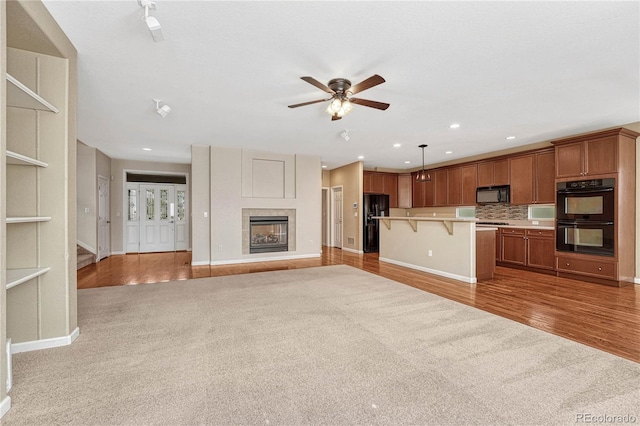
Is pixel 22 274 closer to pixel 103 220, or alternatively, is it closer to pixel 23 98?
pixel 23 98

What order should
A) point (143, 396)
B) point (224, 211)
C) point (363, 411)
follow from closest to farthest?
point (363, 411)
point (143, 396)
point (224, 211)

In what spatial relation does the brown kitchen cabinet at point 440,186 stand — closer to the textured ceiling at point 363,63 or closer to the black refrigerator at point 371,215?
the black refrigerator at point 371,215

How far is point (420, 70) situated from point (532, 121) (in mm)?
2851

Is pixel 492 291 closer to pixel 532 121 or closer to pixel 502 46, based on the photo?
pixel 532 121

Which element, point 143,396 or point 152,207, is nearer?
point 143,396

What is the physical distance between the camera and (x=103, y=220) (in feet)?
23.9

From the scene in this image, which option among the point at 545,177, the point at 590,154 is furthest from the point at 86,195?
the point at 590,154

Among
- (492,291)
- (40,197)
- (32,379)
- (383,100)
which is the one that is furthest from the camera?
(492,291)

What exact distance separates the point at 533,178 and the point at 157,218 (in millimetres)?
9574

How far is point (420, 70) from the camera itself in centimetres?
291

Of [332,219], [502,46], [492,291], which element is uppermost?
[502,46]

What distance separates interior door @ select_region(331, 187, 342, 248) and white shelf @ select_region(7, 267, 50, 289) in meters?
7.48

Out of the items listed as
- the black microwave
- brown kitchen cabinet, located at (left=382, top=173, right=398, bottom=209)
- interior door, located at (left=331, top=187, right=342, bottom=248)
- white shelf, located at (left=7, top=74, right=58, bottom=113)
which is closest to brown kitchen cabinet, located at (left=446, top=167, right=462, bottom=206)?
the black microwave

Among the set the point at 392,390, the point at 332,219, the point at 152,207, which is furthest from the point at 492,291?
the point at 152,207
